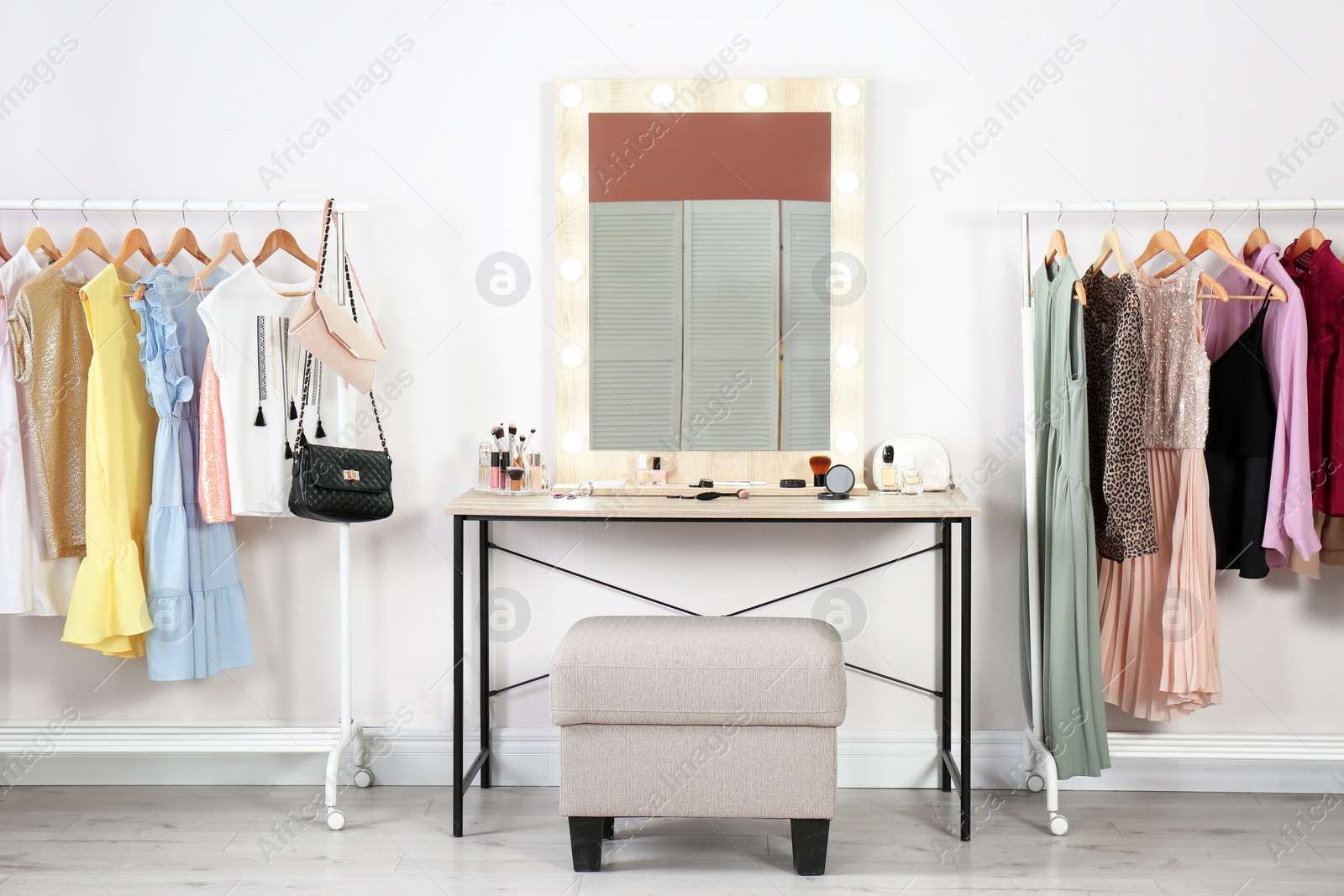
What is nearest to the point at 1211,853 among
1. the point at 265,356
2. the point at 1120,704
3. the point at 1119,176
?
the point at 1120,704

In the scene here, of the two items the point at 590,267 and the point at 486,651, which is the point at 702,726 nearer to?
the point at 486,651

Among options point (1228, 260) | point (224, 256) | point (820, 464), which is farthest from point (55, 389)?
point (1228, 260)

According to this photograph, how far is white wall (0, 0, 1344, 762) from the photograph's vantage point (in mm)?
2408

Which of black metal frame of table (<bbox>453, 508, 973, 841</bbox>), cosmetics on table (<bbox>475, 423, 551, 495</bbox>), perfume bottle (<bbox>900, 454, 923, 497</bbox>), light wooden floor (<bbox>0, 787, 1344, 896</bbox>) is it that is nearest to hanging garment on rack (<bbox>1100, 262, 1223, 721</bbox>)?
light wooden floor (<bbox>0, 787, 1344, 896</bbox>)

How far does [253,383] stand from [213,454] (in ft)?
0.69

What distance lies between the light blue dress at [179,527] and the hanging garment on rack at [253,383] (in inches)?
5.2

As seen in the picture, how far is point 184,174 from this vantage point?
2.46m

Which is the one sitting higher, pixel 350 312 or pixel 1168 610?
pixel 350 312

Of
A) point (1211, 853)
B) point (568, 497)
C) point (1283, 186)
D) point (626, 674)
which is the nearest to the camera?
point (626, 674)

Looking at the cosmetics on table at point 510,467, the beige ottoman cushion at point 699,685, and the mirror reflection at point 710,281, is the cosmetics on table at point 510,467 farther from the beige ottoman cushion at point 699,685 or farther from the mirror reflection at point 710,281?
the beige ottoman cushion at point 699,685

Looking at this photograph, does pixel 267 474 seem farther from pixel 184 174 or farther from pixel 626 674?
pixel 626 674

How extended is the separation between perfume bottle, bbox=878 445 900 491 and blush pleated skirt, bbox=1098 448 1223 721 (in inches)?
23.8

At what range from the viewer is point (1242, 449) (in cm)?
221

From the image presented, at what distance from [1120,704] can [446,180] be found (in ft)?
7.75
